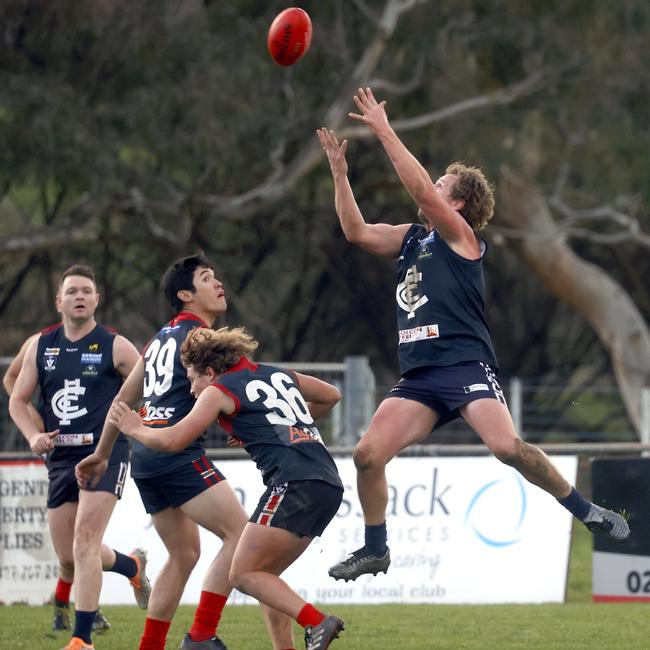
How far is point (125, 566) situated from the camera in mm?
9586

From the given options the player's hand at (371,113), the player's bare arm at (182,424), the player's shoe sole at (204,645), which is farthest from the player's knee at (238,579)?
the player's hand at (371,113)

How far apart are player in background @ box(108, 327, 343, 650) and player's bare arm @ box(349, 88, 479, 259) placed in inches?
47.0

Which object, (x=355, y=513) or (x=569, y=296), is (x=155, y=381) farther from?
(x=569, y=296)

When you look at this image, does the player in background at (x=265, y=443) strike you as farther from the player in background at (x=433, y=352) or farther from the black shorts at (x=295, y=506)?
the player in background at (x=433, y=352)

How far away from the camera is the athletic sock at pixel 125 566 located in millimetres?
9539

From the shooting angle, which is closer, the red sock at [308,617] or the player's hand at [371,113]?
the red sock at [308,617]

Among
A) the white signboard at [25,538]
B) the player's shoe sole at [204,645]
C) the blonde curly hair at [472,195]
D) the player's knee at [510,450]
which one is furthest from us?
the white signboard at [25,538]

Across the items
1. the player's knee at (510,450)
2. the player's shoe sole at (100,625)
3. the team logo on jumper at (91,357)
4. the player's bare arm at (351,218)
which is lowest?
the player's shoe sole at (100,625)

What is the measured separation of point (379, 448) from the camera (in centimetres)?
732

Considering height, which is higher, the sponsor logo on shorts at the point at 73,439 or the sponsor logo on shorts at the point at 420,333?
the sponsor logo on shorts at the point at 420,333

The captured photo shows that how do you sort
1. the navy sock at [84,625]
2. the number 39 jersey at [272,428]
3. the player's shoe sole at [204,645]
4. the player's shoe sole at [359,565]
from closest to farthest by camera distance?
the number 39 jersey at [272,428] < the player's shoe sole at [204,645] < the player's shoe sole at [359,565] < the navy sock at [84,625]

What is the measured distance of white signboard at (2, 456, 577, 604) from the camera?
39.6 feet

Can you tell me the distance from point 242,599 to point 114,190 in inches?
399

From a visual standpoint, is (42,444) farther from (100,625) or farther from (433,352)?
(433,352)
